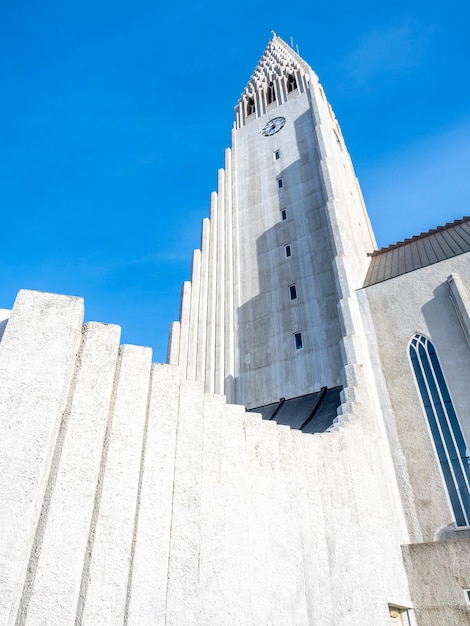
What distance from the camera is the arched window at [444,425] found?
12.2 meters

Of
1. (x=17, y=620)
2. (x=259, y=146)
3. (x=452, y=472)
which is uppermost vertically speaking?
(x=259, y=146)

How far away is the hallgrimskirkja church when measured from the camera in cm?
524

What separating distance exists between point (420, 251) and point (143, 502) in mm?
16410

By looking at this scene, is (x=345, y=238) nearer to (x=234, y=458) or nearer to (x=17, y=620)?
(x=234, y=458)

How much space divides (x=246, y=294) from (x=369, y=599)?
14.9 m

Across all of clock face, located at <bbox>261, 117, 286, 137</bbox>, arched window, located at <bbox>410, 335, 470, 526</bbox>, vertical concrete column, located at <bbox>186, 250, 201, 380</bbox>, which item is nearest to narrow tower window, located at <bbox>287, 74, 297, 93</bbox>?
clock face, located at <bbox>261, 117, 286, 137</bbox>

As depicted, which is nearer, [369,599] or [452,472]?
[369,599]

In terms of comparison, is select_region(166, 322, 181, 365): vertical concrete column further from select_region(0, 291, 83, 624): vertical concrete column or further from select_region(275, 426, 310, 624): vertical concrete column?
select_region(0, 291, 83, 624): vertical concrete column

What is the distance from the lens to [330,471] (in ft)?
32.3

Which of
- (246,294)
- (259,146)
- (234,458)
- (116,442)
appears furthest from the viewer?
(259,146)

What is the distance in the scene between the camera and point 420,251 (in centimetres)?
1869

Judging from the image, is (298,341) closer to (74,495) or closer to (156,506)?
(156,506)

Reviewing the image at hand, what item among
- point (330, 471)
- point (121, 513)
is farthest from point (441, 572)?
point (121, 513)

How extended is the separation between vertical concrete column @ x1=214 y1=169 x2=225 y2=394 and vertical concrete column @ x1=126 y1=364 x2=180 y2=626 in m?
12.8
